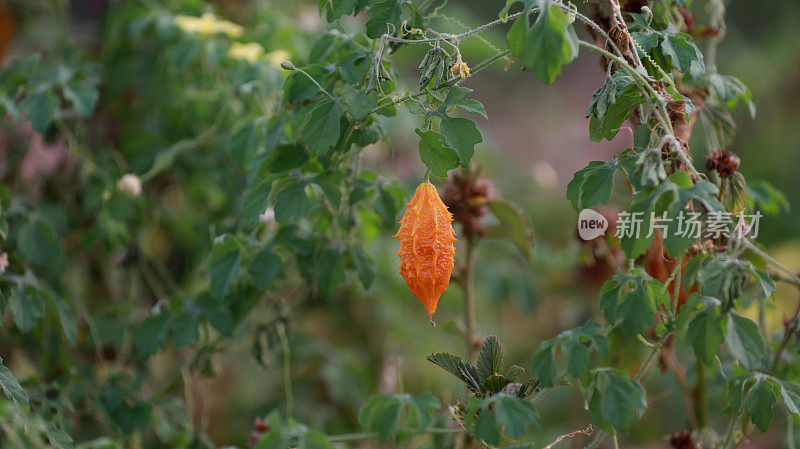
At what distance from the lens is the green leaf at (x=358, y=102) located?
817 millimetres

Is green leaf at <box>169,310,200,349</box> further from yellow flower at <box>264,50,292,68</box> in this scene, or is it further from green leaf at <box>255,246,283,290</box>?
yellow flower at <box>264,50,292,68</box>

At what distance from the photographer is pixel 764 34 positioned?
3625 mm

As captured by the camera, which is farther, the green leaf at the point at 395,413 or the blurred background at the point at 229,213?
the blurred background at the point at 229,213

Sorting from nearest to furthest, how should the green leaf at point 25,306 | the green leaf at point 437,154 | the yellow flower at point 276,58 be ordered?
the green leaf at point 437,154 → the green leaf at point 25,306 → the yellow flower at point 276,58

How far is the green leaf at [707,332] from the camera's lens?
30.1 inches

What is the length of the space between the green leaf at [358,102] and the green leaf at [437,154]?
75 millimetres

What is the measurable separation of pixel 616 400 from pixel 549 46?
394mm

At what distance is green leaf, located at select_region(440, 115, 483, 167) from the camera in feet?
2.61

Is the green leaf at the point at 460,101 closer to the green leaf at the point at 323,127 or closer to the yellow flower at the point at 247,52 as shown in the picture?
the green leaf at the point at 323,127

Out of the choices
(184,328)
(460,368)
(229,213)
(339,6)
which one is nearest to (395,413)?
(460,368)

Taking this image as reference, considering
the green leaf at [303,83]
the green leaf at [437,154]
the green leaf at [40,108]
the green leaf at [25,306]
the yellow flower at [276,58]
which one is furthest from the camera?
the yellow flower at [276,58]

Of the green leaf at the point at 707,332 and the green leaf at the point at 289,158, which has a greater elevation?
the green leaf at the point at 289,158

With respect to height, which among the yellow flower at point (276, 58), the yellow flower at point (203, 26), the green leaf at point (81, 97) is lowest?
the green leaf at point (81, 97)
